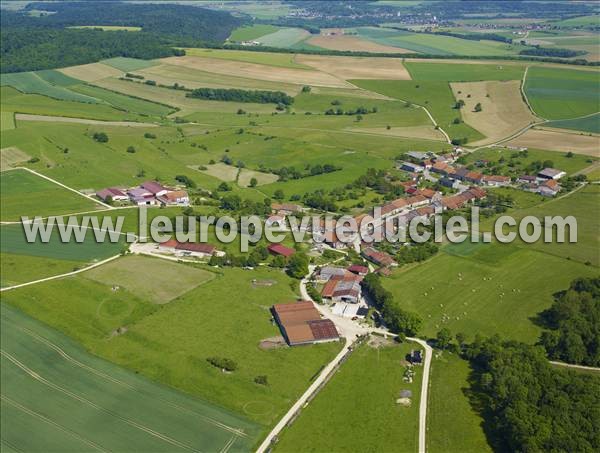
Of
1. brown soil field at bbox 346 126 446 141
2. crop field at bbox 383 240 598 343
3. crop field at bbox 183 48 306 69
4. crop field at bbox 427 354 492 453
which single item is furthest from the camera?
crop field at bbox 183 48 306 69

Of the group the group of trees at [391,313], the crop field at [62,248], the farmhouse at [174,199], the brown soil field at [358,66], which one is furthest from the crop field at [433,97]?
the crop field at [62,248]

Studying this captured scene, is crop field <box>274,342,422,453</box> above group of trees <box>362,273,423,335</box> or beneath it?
beneath

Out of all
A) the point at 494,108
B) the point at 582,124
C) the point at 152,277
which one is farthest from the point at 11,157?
the point at 582,124

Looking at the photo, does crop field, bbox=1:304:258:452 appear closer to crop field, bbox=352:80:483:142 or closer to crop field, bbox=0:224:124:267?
crop field, bbox=0:224:124:267

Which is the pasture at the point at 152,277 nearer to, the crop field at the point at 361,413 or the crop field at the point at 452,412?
the crop field at the point at 361,413

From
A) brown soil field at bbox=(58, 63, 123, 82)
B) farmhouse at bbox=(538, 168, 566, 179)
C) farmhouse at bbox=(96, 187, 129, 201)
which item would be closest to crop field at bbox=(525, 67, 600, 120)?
farmhouse at bbox=(538, 168, 566, 179)

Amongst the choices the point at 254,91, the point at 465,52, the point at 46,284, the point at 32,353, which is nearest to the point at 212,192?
the point at 46,284

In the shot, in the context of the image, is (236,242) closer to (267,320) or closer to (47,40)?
(267,320)
